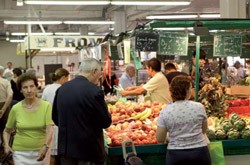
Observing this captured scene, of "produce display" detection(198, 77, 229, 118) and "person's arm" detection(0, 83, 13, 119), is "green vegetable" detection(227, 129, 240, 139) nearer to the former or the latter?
"produce display" detection(198, 77, 229, 118)

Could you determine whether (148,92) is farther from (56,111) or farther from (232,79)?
(232,79)

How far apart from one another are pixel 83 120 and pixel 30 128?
811 mm

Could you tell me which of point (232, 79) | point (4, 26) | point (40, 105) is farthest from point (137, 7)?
point (40, 105)

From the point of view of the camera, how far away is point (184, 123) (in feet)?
13.8

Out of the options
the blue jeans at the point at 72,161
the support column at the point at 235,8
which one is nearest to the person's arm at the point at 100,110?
the blue jeans at the point at 72,161

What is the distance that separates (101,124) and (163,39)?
201cm

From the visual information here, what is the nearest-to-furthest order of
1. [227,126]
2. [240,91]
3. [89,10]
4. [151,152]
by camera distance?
[151,152] → [227,126] → [240,91] → [89,10]

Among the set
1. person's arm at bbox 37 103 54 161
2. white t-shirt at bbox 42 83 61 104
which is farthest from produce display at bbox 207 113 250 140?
white t-shirt at bbox 42 83 61 104

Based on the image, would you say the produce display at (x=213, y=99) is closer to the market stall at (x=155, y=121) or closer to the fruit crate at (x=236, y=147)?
the market stall at (x=155, y=121)

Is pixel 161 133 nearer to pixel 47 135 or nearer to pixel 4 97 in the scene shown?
pixel 47 135

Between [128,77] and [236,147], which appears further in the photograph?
[128,77]

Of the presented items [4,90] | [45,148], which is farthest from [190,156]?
[4,90]

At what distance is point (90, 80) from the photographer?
14.3 ft

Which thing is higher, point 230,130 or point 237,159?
point 230,130
